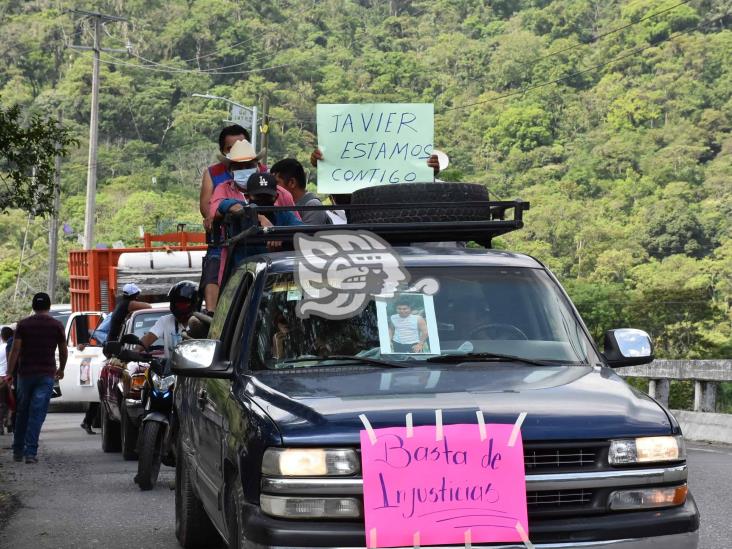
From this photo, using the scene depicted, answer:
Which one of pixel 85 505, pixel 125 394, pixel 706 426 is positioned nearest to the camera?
pixel 85 505

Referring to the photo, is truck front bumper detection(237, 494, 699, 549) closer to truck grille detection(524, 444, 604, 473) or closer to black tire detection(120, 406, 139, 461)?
truck grille detection(524, 444, 604, 473)

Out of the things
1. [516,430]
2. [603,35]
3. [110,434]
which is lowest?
[110,434]

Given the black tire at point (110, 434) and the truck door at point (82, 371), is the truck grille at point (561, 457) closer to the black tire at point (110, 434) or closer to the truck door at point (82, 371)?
the black tire at point (110, 434)

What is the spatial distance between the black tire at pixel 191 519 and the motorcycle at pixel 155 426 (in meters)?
2.85

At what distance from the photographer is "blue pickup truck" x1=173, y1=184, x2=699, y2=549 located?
208 inches

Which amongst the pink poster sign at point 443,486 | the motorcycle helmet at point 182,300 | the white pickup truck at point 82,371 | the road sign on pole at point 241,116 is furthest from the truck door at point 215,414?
the road sign on pole at point 241,116

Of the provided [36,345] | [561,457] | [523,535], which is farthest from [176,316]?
[523,535]

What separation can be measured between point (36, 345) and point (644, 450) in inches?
427

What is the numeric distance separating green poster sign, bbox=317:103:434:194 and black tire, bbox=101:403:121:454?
5.83 metres

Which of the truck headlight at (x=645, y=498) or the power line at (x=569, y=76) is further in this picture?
the power line at (x=569, y=76)

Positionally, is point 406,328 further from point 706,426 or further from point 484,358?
point 706,426

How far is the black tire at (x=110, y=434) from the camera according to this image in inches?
635

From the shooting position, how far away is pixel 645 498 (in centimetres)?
541

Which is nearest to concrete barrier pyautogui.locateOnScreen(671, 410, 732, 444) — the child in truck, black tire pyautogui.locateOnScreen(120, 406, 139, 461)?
black tire pyautogui.locateOnScreen(120, 406, 139, 461)
